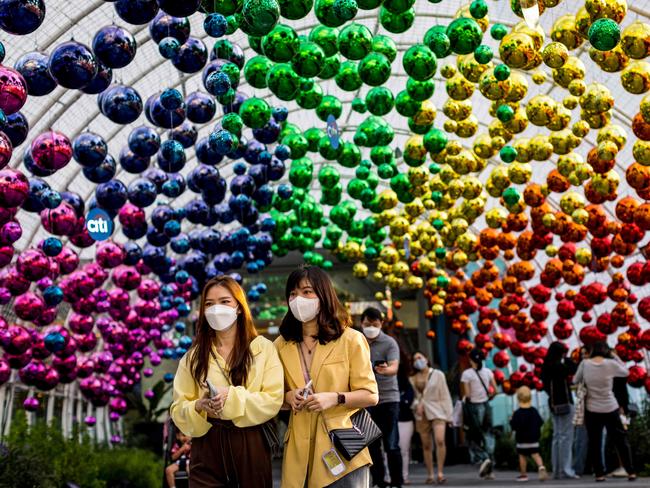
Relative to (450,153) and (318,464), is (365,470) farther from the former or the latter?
(450,153)

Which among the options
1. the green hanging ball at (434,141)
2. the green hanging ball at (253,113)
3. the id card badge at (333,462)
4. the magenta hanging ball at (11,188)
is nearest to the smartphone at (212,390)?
the id card badge at (333,462)

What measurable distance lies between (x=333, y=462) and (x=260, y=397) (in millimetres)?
509

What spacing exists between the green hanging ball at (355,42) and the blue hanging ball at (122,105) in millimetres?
2139

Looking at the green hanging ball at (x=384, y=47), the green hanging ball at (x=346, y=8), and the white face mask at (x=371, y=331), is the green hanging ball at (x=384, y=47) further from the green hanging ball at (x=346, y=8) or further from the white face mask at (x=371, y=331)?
the white face mask at (x=371, y=331)

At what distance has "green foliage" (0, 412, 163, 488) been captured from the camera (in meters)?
11.3

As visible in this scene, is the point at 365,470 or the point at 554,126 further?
the point at 554,126

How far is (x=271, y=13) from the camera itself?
7297mm

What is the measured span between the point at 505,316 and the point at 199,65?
12.4 metres

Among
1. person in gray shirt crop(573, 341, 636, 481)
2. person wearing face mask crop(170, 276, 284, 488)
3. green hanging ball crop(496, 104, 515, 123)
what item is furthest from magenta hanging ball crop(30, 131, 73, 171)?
person in gray shirt crop(573, 341, 636, 481)

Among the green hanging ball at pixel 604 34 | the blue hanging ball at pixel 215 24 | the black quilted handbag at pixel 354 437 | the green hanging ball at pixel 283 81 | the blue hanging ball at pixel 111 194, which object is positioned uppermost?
the blue hanging ball at pixel 215 24

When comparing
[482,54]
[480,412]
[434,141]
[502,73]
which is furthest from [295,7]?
[480,412]

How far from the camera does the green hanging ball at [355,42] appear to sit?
9.29 metres

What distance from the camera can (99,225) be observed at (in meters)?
12.8

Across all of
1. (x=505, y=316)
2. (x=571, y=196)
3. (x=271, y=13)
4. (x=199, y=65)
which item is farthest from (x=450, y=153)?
(x=505, y=316)
